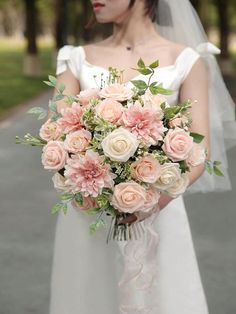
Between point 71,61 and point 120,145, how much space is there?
871 mm

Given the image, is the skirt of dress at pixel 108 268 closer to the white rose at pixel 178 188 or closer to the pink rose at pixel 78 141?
the white rose at pixel 178 188

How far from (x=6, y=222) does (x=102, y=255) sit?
184 inches

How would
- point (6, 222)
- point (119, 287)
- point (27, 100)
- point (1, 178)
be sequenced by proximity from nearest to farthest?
point (119, 287) < point (6, 222) < point (1, 178) < point (27, 100)

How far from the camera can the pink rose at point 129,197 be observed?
9.52 feet

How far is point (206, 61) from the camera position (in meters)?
3.87

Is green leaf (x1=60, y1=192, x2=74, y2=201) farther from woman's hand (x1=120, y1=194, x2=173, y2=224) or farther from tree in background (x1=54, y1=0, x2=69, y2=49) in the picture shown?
tree in background (x1=54, y1=0, x2=69, y2=49)

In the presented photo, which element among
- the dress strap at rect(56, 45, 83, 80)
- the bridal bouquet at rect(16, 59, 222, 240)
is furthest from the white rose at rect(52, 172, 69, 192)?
the dress strap at rect(56, 45, 83, 80)

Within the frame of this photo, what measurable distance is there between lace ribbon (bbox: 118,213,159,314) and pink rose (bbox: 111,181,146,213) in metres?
0.42

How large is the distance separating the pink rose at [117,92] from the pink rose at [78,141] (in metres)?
0.17

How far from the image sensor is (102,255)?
3.62 m

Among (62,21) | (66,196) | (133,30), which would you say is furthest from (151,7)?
(62,21)

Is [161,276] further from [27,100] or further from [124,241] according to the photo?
[27,100]

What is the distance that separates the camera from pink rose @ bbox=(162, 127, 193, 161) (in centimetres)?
293

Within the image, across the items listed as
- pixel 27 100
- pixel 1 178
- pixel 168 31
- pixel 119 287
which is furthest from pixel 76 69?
pixel 27 100
